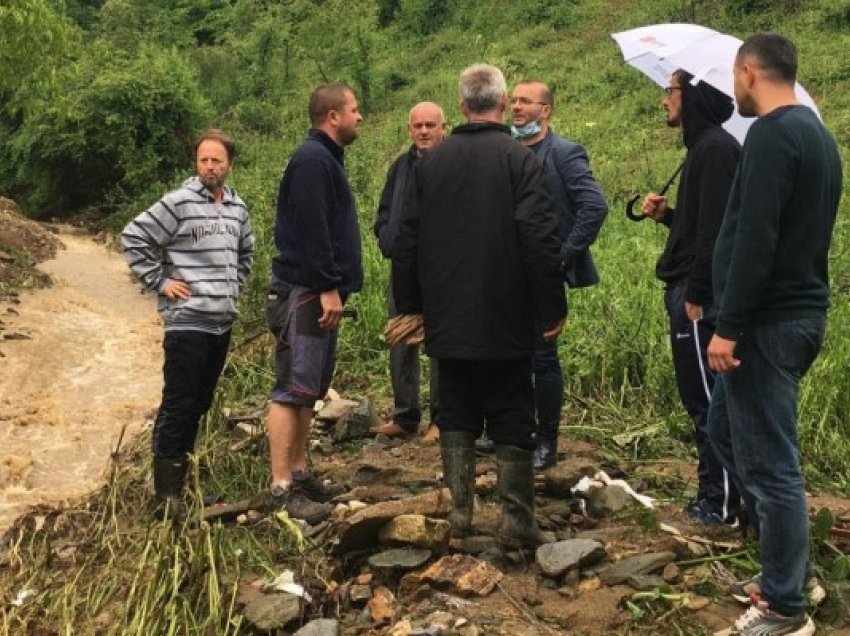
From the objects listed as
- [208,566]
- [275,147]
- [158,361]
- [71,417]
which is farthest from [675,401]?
[275,147]

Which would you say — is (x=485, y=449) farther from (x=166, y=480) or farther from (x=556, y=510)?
(x=166, y=480)

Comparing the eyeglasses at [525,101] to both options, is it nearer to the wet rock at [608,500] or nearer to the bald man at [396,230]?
the bald man at [396,230]

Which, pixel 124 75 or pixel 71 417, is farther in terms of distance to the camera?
pixel 124 75

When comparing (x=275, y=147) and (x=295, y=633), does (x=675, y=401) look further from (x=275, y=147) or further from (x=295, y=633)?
(x=275, y=147)

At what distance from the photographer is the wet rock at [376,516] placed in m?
3.53

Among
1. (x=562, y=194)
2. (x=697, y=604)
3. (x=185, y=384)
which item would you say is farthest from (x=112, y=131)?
(x=697, y=604)

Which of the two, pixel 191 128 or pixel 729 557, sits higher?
pixel 191 128

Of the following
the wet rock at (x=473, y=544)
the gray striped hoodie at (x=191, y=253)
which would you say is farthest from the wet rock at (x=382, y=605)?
the gray striped hoodie at (x=191, y=253)

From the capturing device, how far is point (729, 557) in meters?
3.46

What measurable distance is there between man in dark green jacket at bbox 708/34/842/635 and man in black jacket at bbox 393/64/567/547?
75 cm

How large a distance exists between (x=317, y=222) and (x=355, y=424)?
1886 mm

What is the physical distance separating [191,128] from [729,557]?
55.7ft

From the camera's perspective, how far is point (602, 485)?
422cm

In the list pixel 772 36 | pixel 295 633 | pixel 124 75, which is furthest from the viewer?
pixel 124 75
